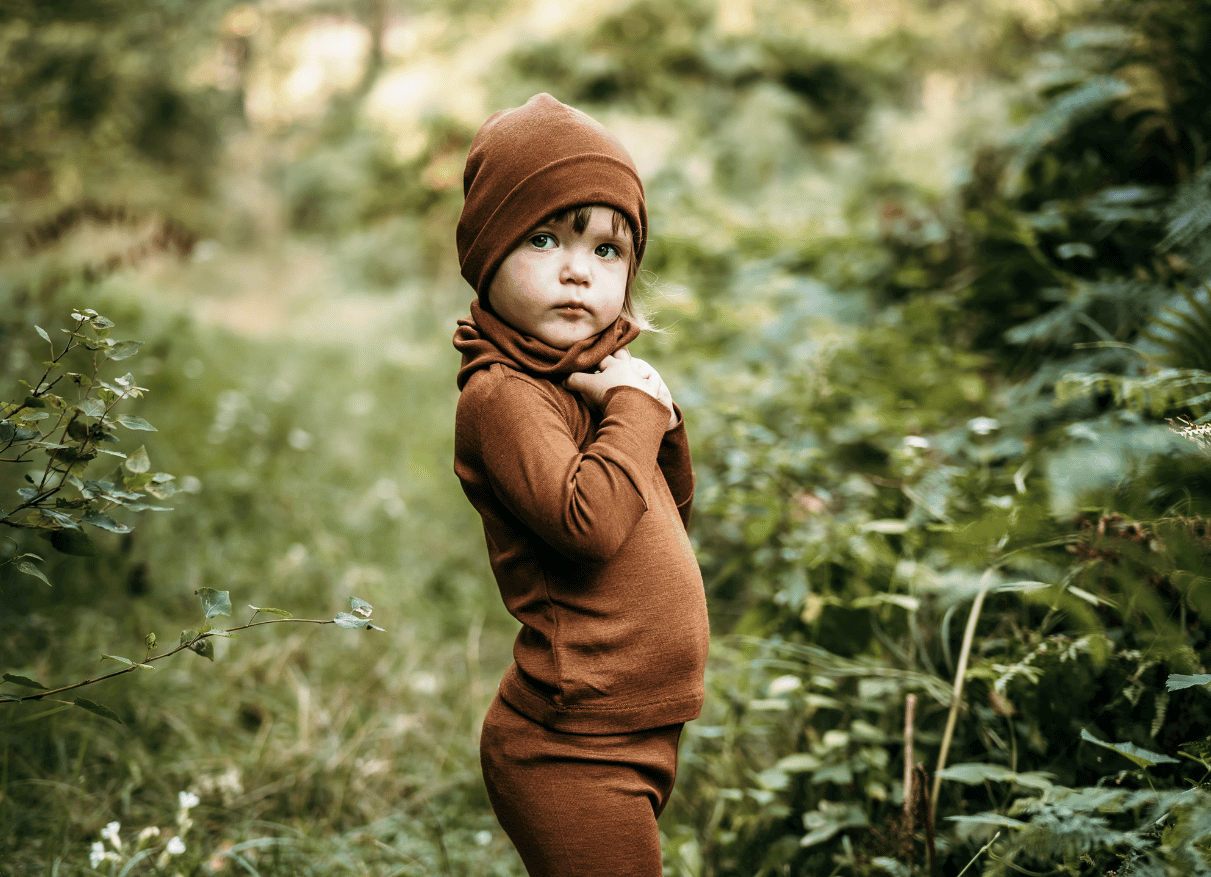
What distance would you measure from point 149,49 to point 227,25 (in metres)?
2.35

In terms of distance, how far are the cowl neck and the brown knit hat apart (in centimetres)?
7

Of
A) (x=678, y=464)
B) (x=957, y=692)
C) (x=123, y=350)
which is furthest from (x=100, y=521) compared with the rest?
(x=957, y=692)

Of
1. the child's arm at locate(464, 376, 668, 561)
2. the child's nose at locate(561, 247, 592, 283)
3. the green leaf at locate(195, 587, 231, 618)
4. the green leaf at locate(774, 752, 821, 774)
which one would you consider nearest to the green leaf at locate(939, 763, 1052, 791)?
the green leaf at locate(774, 752, 821, 774)

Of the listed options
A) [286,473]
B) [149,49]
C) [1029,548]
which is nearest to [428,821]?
[1029,548]

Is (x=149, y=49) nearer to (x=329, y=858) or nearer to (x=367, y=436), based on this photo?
(x=367, y=436)

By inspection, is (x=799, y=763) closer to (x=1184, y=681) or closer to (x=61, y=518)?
(x=1184, y=681)

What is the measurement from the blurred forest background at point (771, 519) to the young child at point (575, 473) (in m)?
0.35

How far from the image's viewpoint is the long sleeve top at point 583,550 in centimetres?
117

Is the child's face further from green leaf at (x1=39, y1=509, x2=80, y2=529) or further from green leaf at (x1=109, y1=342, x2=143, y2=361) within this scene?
green leaf at (x1=39, y1=509, x2=80, y2=529)

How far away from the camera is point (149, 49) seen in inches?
250

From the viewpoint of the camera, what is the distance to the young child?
125 centimetres

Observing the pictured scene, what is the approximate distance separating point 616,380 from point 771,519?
1090 mm

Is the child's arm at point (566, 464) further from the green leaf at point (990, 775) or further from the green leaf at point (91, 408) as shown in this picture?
the green leaf at point (990, 775)

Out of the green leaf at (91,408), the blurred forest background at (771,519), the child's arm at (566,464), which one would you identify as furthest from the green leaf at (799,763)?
the green leaf at (91,408)
